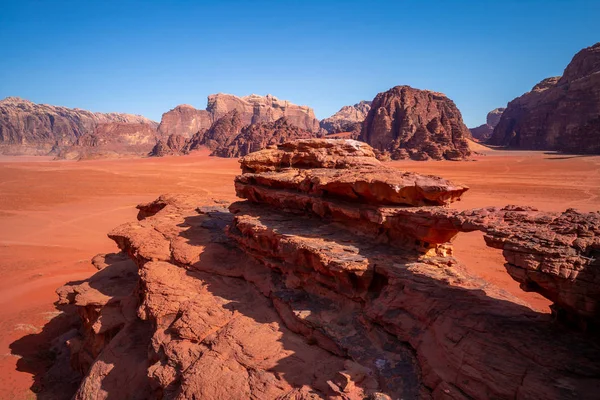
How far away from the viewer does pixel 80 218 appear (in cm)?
2398

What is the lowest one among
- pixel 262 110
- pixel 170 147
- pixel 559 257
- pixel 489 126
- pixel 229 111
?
pixel 559 257

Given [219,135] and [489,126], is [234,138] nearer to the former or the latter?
[219,135]

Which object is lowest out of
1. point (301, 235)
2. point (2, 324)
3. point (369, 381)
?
point (2, 324)

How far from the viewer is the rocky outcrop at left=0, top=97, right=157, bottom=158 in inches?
4016

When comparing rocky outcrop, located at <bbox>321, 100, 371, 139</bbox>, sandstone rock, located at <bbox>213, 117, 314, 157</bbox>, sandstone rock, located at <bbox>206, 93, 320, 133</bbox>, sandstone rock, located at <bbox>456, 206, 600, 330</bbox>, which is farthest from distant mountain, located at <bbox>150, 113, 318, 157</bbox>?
sandstone rock, located at <bbox>456, 206, 600, 330</bbox>

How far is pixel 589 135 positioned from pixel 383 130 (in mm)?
32543

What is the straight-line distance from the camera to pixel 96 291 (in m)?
9.12

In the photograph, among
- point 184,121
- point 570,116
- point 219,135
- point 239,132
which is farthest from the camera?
point 184,121

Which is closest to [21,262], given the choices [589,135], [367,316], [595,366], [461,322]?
[367,316]

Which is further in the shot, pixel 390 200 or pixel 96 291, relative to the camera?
pixel 96 291

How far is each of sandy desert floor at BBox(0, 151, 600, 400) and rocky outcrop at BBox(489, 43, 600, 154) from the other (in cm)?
1163

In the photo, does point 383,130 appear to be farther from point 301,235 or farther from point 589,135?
point 301,235

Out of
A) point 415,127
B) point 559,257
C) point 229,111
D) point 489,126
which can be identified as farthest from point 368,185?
point 489,126

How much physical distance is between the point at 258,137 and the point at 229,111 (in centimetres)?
5407
